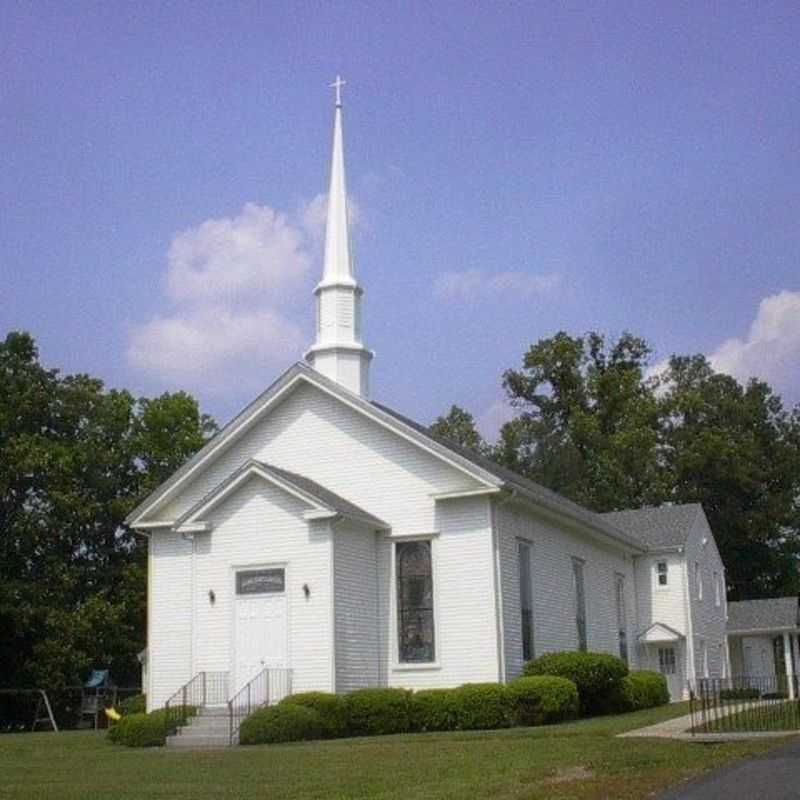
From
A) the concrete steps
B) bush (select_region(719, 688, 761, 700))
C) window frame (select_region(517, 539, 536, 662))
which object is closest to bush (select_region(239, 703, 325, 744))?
the concrete steps

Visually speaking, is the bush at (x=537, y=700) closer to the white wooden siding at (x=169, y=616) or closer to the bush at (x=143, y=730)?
the bush at (x=143, y=730)

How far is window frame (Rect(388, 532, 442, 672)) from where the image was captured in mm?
27328

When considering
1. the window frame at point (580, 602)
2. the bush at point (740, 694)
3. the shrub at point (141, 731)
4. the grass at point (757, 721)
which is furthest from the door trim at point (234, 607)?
the bush at point (740, 694)

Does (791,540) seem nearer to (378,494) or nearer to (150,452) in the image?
(150,452)

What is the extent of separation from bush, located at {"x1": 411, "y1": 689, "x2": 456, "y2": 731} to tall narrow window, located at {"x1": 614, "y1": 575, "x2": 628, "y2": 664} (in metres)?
13.1

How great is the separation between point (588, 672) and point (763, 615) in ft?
84.8

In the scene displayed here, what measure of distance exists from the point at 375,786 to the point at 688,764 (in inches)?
157

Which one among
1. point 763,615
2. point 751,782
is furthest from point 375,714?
point 763,615

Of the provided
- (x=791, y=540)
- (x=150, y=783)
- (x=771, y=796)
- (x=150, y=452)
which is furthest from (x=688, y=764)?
(x=791, y=540)

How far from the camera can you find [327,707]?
965 inches

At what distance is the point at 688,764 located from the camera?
1550 cm

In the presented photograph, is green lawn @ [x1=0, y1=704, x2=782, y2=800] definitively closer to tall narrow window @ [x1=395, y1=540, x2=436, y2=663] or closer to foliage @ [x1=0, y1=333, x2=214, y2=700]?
tall narrow window @ [x1=395, y1=540, x2=436, y2=663]

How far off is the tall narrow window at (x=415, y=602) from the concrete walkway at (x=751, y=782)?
1223cm

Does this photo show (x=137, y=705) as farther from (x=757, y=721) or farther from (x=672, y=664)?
(x=672, y=664)
